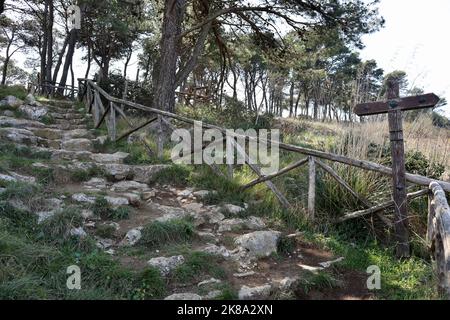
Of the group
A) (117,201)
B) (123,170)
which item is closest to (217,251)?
(117,201)

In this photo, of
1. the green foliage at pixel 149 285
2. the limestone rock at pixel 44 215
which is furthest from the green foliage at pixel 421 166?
the limestone rock at pixel 44 215

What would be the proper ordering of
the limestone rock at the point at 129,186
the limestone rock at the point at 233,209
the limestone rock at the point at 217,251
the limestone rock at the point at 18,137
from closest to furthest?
the limestone rock at the point at 217,251 → the limestone rock at the point at 233,209 → the limestone rock at the point at 129,186 → the limestone rock at the point at 18,137

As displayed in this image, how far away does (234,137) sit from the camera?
17.0ft

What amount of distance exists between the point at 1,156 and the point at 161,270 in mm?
3679

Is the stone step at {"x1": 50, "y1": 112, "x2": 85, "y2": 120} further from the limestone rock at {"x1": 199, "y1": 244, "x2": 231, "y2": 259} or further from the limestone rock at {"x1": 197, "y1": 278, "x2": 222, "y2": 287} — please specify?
the limestone rock at {"x1": 197, "y1": 278, "x2": 222, "y2": 287}

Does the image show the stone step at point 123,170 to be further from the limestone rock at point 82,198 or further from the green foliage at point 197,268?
the green foliage at point 197,268

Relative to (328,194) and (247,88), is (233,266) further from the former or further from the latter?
(247,88)

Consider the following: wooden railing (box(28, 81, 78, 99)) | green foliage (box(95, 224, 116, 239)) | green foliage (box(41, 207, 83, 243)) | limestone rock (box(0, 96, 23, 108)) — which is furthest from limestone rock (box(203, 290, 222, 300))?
wooden railing (box(28, 81, 78, 99))

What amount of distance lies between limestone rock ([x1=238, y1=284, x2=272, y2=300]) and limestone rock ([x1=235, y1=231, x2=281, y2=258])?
24.3 inches

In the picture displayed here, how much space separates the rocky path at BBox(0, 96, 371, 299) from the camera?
293 centimetres

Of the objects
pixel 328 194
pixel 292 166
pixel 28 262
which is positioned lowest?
pixel 28 262

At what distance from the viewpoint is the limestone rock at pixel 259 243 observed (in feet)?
11.5

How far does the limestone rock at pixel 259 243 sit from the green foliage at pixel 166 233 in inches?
21.2
